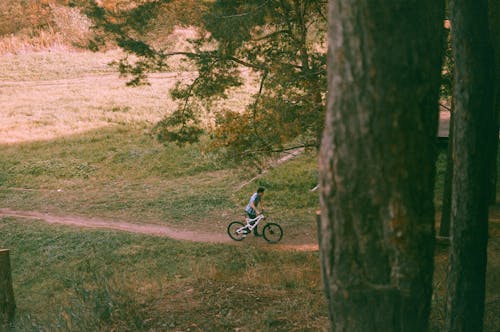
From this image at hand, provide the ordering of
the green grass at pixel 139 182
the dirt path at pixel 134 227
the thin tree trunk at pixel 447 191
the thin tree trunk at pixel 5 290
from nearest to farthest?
the thin tree trunk at pixel 5 290 → the thin tree trunk at pixel 447 191 → the dirt path at pixel 134 227 → the green grass at pixel 139 182

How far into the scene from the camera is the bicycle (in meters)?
14.8

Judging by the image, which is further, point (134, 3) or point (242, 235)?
point (242, 235)

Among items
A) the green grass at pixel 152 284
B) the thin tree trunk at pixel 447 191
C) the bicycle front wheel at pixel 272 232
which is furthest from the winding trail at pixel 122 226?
the thin tree trunk at pixel 447 191

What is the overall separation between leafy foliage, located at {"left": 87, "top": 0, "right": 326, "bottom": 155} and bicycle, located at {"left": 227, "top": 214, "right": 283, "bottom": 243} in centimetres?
273

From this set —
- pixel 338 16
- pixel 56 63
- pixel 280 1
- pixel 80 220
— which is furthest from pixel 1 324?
pixel 56 63

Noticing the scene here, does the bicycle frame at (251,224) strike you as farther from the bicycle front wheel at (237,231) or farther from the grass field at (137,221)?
the grass field at (137,221)

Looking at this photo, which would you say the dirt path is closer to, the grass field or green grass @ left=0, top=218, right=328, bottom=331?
the grass field

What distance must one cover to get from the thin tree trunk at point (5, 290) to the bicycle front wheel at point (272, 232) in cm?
716

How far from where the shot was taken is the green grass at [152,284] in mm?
6070

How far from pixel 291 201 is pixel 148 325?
1229 centimetres

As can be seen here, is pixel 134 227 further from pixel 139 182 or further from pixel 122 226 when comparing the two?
pixel 139 182

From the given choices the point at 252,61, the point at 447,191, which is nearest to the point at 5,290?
the point at 252,61

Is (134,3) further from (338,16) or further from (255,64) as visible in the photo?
(338,16)

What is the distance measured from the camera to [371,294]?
10.2 feet
